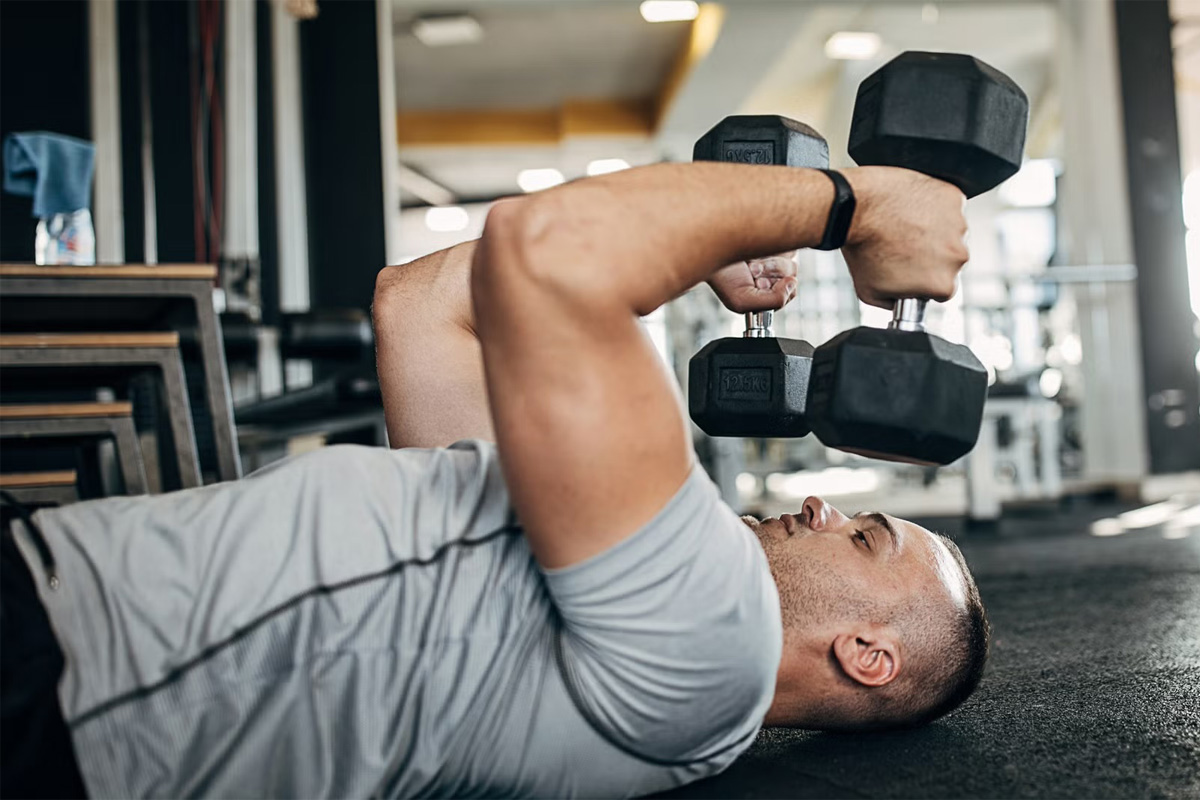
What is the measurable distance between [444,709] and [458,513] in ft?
0.52

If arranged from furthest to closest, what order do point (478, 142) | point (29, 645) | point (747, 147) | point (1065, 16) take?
1. point (478, 142)
2. point (1065, 16)
3. point (747, 147)
4. point (29, 645)

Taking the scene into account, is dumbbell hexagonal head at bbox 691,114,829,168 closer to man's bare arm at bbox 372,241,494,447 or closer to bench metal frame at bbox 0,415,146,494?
man's bare arm at bbox 372,241,494,447

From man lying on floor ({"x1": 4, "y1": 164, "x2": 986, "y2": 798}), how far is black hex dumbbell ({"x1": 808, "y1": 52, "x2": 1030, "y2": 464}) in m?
0.03

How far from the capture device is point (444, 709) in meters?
0.84

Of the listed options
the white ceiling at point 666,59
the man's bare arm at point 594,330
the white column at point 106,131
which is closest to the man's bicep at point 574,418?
the man's bare arm at point 594,330

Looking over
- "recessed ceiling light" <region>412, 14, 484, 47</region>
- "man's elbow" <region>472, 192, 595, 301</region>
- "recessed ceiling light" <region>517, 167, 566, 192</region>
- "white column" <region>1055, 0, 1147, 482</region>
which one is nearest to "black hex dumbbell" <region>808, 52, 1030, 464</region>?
"man's elbow" <region>472, 192, 595, 301</region>

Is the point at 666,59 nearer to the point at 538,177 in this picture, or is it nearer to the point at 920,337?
the point at 538,177

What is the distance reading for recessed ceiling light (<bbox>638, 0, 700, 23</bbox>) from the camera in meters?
5.59

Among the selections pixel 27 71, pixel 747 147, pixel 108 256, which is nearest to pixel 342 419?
pixel 108 256

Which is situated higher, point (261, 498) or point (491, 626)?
point (261, 498)

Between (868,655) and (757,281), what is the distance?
0.40 metres

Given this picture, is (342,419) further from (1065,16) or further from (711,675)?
(1065,16)

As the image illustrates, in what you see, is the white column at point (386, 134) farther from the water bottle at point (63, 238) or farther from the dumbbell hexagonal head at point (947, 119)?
the dumbbell hexagonal head at point (947, 119)

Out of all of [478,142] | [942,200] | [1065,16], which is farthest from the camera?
[478,142]
